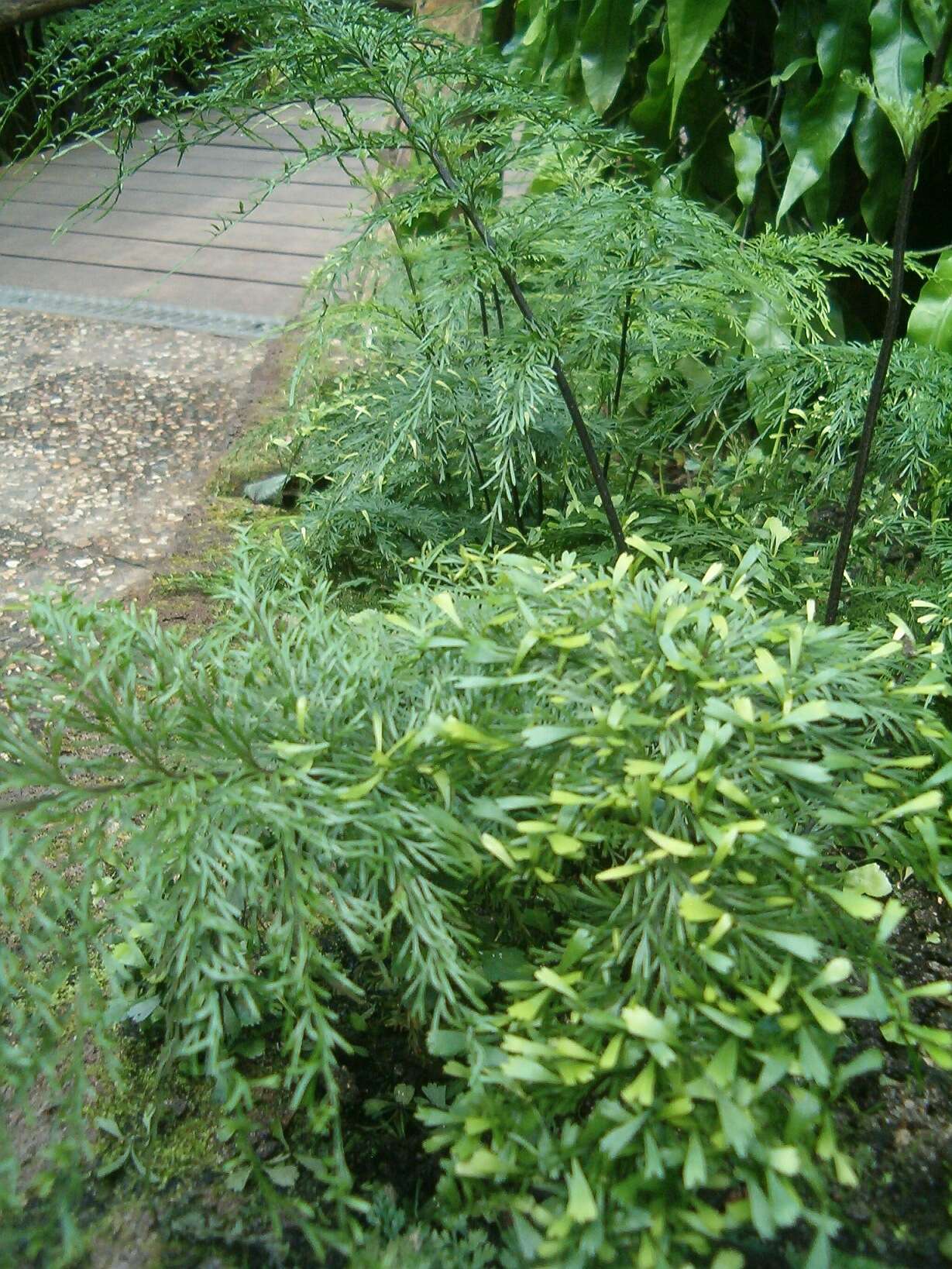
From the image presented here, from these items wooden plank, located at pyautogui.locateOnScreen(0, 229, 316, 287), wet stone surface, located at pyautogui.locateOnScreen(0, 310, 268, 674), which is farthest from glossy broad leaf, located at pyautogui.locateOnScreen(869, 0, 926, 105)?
wooden plank, located at pyautogui.locateOnScreen(0, 229, 316, 287)

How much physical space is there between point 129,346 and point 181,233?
93cm

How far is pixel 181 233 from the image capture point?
3.50 metres

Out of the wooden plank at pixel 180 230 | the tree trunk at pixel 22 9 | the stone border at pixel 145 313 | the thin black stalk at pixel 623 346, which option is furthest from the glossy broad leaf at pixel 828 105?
the tree trunk at pixel 22 9

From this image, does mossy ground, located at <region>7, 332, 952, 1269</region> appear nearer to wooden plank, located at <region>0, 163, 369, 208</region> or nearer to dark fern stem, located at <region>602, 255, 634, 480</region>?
dark fern stem, located at <region>602, 255, 634, 480</region>

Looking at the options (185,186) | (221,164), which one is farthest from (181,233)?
(221,164)

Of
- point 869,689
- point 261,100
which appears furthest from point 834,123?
point 869,689

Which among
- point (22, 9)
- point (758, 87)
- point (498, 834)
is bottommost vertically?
point (498, 834)

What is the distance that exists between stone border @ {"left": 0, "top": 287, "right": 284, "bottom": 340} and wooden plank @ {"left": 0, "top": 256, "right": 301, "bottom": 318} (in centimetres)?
→ 4

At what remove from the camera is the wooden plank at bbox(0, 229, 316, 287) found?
323 centimetres

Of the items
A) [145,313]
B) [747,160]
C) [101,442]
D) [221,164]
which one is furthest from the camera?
[221,164]

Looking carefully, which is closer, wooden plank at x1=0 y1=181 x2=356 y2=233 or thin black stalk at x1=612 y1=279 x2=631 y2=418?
thin black stalk at x1=612 y1=279 x2=631 y2=418

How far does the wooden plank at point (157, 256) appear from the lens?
10.6 ft

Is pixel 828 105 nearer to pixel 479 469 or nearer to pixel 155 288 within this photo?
pixel 479 469

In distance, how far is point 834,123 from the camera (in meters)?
1.97
